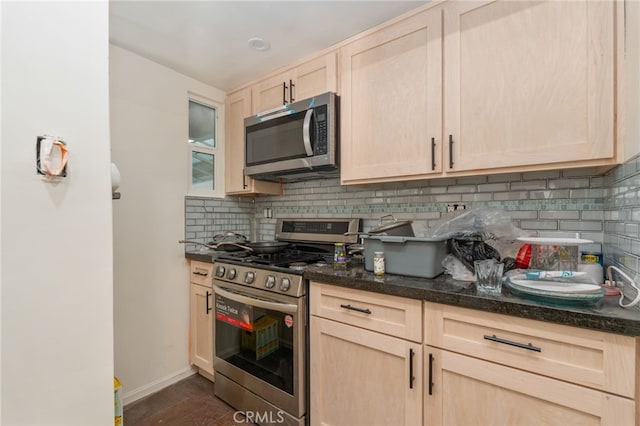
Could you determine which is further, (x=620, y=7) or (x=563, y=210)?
(x=563, y=210)

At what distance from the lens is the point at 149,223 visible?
209 cm

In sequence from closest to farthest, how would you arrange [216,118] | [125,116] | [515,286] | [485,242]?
[515,286] < [485,242] < [125,116] < [216,118]

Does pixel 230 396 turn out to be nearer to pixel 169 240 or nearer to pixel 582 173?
pixel 169 240

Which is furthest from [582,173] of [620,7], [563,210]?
[620,7]

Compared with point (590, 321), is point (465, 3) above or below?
above

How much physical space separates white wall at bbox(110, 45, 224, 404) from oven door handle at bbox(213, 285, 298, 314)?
529mm

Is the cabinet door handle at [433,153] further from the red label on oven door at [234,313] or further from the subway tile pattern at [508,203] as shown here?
the red label on oven door at [234,313]

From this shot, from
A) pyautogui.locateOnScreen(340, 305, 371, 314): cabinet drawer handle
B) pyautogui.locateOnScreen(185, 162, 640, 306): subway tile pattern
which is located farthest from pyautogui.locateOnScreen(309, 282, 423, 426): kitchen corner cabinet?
pyautogui.locateOnScreen(185, 162, 640, 306): subway tile pattern

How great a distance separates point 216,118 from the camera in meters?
2.58

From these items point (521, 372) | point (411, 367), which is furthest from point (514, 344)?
point (411, 367)

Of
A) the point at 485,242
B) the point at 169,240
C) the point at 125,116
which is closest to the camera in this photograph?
the point at 485,242

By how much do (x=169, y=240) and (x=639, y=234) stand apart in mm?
2544

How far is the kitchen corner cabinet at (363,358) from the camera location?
1.21 meters

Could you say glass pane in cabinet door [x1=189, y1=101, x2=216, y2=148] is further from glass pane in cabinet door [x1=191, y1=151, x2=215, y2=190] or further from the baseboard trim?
the baseboard trim
